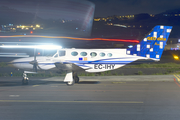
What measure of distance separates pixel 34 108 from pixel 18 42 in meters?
15.2

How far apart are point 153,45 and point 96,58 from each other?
441 centimetres

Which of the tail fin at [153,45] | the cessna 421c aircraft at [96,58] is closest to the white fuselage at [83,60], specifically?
the cessna 421c aircraft at [96,58]

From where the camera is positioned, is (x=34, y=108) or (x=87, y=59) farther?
(x=87, y=59)

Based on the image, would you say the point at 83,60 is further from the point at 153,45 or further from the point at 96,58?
the point at 153,45

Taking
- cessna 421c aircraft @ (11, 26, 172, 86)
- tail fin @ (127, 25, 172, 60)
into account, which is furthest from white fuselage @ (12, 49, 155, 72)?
tail fin @ (127, 25, 172, 60)

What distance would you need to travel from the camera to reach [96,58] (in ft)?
44.2

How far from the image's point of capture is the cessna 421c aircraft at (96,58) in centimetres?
1320

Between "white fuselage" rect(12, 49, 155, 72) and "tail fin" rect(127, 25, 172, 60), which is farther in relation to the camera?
"tail fin" rect(127, 25, 172, 60)

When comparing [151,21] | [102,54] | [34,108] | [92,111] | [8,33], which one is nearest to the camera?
[92,111]

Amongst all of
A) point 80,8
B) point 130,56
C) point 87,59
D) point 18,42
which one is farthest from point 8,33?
point 130,56

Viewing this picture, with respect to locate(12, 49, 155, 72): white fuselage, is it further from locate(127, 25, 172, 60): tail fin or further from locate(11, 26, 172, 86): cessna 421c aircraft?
locate(127, 25, 172, 60): tail fin

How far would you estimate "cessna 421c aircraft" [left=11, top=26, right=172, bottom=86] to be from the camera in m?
13.2

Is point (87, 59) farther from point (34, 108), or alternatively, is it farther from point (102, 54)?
point (34, 108)

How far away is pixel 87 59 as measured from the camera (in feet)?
44.3
